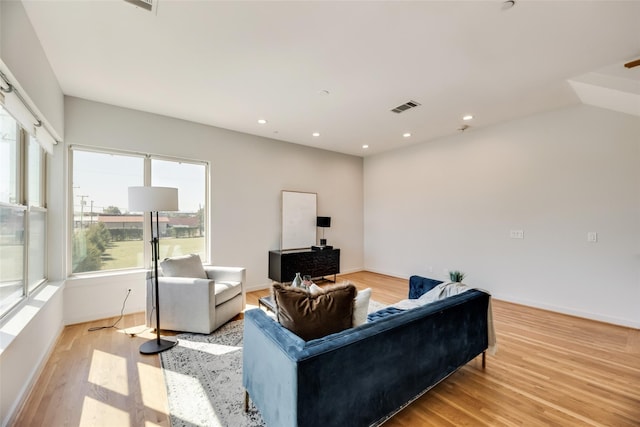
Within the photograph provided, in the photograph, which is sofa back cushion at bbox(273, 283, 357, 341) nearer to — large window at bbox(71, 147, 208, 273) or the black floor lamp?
the black floor lamp

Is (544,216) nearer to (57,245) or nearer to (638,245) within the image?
(638,245)

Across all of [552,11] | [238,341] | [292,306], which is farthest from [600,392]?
[238,341]

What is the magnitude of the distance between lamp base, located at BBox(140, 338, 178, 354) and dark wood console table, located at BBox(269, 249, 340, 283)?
2.04 meters

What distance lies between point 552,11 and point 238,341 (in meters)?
3.92

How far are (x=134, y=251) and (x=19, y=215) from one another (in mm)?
1558

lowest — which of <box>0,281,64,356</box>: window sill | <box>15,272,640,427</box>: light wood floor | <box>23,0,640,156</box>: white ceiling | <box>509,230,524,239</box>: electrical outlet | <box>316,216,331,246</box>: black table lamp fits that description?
<box>15,272,640,427</box>: light wood floor

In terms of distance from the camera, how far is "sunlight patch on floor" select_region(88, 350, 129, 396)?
2.12 m

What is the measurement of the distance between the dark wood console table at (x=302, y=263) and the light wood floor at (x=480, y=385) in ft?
6.84

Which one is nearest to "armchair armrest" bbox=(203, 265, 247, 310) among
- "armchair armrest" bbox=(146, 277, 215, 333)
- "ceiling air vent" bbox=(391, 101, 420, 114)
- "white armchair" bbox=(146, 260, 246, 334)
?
"white armchair" bbox=(146, 260, 246, 334)

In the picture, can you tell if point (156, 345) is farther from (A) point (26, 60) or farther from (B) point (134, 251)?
(A) point (26, 60)

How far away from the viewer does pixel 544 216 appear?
3.88 metres

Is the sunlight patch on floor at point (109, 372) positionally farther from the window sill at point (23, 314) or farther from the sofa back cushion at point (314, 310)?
the sofa back cushion at point (314, 310)

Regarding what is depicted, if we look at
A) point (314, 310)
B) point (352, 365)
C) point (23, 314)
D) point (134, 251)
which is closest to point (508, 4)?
point (314, 310)

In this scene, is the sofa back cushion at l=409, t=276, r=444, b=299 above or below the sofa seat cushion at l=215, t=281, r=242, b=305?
above
